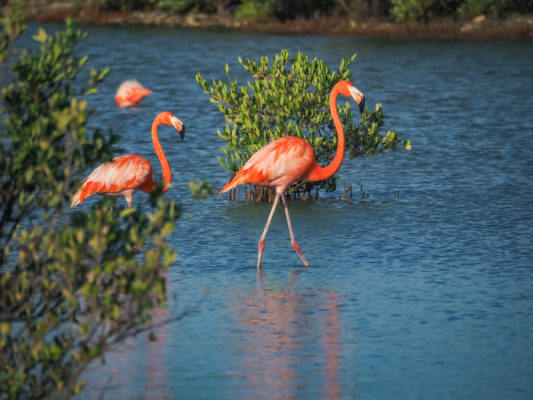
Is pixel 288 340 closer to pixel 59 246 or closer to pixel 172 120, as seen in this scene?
pixel 59 246

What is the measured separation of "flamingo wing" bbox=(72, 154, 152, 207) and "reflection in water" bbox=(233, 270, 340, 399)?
2046 millimetres

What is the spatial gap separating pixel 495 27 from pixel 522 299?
3289 cm

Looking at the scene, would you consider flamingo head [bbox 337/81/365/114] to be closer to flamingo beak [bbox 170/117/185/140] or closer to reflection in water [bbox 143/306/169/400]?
flamingo beak [bbox 170/117/185/140]

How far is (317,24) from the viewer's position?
44.0 metres

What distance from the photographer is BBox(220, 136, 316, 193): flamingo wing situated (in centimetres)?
1079

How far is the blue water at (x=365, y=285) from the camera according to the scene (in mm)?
7406

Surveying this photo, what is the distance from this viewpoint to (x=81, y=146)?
6.18 metres

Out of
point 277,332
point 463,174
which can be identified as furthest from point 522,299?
point 463,174

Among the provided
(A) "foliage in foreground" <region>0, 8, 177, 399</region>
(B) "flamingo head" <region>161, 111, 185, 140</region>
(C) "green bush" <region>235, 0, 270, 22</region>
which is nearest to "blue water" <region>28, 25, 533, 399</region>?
(A) "foliage in foreground" <region>0, 8, 177, 399</region>

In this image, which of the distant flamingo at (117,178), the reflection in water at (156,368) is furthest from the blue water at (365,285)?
the distant flamingo at (117,178)

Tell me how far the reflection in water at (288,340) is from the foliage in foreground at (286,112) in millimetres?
3840

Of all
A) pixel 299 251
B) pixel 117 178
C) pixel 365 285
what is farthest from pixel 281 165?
pixel 117 178

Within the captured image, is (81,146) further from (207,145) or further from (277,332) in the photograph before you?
(207,145)

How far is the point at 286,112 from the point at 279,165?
2.89 m
